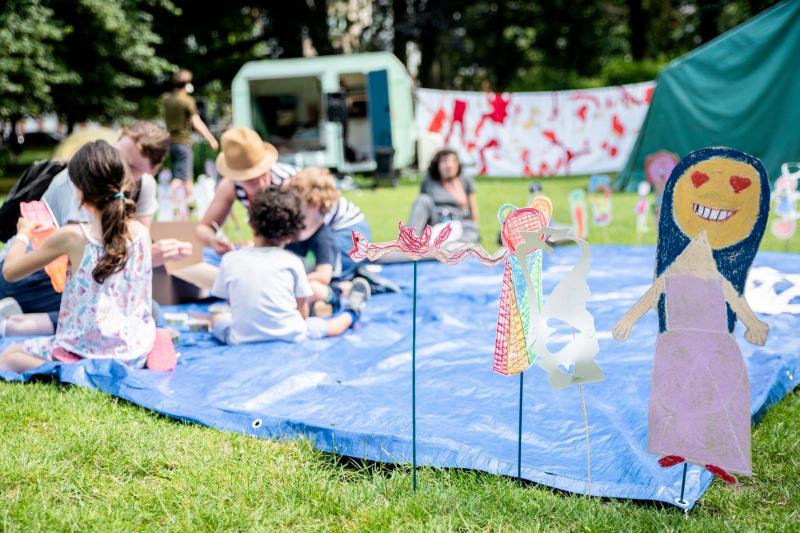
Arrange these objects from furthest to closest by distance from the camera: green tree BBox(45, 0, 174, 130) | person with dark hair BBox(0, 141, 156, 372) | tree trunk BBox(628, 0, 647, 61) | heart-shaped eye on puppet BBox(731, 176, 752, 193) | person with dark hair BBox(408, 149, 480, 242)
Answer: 1. tree trunk BBox(628, 0, 647, 61)
2. green tree BBox(45, 0, 174, 130)
3. person with dark hair BBox(408, 149, 480, 242)
4. person with dark hair BBox(0, 141, 156, 372)
5. heart-shaped eye on puppet BBox(731, 176, 752, 193)

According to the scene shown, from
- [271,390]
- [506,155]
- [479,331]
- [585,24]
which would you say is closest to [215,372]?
[271,390]

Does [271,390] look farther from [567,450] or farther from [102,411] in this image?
[567,450]

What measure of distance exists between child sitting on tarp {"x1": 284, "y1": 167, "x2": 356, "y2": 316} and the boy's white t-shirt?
415 millimetres

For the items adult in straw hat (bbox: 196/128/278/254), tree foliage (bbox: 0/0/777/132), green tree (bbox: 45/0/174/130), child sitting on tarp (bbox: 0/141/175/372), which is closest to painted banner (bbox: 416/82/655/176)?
tree foliage (bbox: 0/0/777/132)

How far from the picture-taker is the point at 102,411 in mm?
2748

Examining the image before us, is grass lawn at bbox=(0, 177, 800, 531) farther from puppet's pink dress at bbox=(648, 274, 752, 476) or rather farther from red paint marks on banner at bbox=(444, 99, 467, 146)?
red paint marks on banner at bbox=(444, 99, 467, 146)

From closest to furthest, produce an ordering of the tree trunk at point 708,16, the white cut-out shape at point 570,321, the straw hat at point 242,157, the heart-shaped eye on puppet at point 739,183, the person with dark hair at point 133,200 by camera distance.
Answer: the heart-shaped eye on puppet at point 739,183 < the white cut-out shape at point 570,321 < the person with dark hair at point 133,200 < the straw hat at point 242,157 < the tree trunk at point 708,16

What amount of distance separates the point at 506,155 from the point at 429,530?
13.5 metres

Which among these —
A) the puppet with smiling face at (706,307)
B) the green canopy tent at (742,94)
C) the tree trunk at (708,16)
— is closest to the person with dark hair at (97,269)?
the puppet with smiling face at (706,307)

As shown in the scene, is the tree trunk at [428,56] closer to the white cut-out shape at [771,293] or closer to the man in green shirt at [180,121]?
the man in green shirt at [180,121]

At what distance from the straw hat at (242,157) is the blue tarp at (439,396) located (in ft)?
3.00

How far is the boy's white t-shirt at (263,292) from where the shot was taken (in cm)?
357

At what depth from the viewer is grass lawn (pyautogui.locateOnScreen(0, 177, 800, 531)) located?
1.97 m

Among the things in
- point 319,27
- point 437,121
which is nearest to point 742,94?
point 437,121
